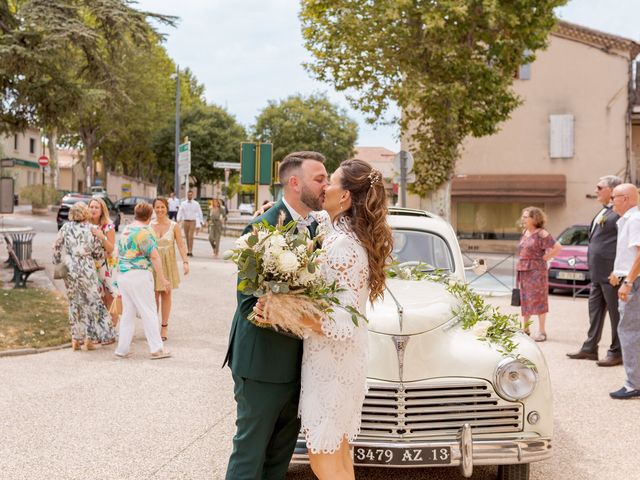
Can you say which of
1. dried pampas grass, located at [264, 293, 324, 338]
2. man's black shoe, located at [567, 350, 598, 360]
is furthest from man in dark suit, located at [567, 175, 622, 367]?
dried pampas grass, located at [264, 293, 324, 338]

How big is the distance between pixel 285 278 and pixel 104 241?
6511mm

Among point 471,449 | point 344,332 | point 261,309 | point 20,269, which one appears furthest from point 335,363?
point 20,269

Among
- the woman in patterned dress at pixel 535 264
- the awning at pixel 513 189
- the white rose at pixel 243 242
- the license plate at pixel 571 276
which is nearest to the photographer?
the white rose at pixel 243 242

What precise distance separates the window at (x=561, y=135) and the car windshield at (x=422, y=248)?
27911mm

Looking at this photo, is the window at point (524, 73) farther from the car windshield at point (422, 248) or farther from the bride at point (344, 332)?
the bride at point (344, 332)

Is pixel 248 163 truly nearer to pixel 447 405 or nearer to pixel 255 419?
pixel 447 405

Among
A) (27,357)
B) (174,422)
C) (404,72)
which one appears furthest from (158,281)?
(404,72)

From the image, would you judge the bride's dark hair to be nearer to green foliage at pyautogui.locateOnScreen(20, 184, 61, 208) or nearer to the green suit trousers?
the green suit trousers

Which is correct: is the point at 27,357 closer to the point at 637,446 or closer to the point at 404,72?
the point at 637,446

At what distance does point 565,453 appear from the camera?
17.1 ft

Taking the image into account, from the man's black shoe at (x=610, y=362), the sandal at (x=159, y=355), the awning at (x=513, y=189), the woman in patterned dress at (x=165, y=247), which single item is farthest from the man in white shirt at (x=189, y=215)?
the awning at (x=513, y=189)

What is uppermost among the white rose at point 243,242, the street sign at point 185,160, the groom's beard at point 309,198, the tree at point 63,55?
the tree at point 63,55

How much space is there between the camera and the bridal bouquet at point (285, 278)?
115 inches

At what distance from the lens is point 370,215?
3139 mm
